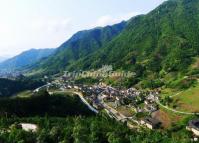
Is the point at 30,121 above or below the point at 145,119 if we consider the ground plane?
above

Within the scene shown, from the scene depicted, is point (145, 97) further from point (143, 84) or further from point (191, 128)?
point (191, 128)

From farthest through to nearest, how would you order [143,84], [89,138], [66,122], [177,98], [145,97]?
[143,84] < [145,97] < [177,98] < [66,122] < [89,138]

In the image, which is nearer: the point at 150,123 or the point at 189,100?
the point at 150,123

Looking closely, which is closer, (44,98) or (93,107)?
(44,98)

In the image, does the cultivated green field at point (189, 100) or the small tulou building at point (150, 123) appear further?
the cultivated green field at point (189, 100)

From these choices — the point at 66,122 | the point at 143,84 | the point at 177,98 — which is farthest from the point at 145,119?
the point at 143,84

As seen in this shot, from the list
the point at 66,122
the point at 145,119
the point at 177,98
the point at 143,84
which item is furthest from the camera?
the point at 143,84

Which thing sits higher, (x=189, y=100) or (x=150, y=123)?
(x=189, y=100)

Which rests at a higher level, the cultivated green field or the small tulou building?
the cultivated green field

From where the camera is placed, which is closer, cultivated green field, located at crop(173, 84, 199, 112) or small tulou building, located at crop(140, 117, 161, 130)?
small tulou building, located at crop(140, 117, 161, 130)

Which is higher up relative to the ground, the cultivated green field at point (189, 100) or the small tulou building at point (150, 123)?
the cultivated green field at point (189, 100)
